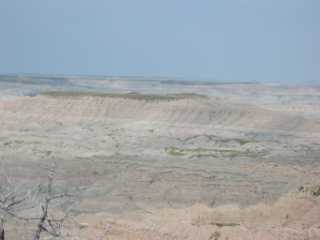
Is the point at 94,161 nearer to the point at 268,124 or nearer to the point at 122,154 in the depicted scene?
the point at 122,154

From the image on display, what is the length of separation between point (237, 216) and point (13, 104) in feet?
155

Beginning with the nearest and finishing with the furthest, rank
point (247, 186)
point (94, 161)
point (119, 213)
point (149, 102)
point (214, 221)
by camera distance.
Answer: point (214, 221) < point (119, 213) < point (247, 186) < point (94, 161) < point (149, 102)

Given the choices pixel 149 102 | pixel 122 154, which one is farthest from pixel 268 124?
pixel 122 154

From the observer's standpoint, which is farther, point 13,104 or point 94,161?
point 13,104

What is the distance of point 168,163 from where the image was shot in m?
33.0

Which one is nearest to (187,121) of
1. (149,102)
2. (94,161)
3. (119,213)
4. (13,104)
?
(149,102)

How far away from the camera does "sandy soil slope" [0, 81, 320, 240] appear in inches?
741

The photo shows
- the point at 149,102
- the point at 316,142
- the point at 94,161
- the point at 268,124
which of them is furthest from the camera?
the point at 149,102

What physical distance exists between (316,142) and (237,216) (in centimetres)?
2670

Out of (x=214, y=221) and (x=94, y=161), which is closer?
(x=214, y=221)

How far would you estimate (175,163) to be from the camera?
33062 millimetres

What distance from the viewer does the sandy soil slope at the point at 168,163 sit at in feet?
61.8

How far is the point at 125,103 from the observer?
6262 cm

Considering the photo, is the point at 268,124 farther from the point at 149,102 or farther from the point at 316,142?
the point at 149,102
